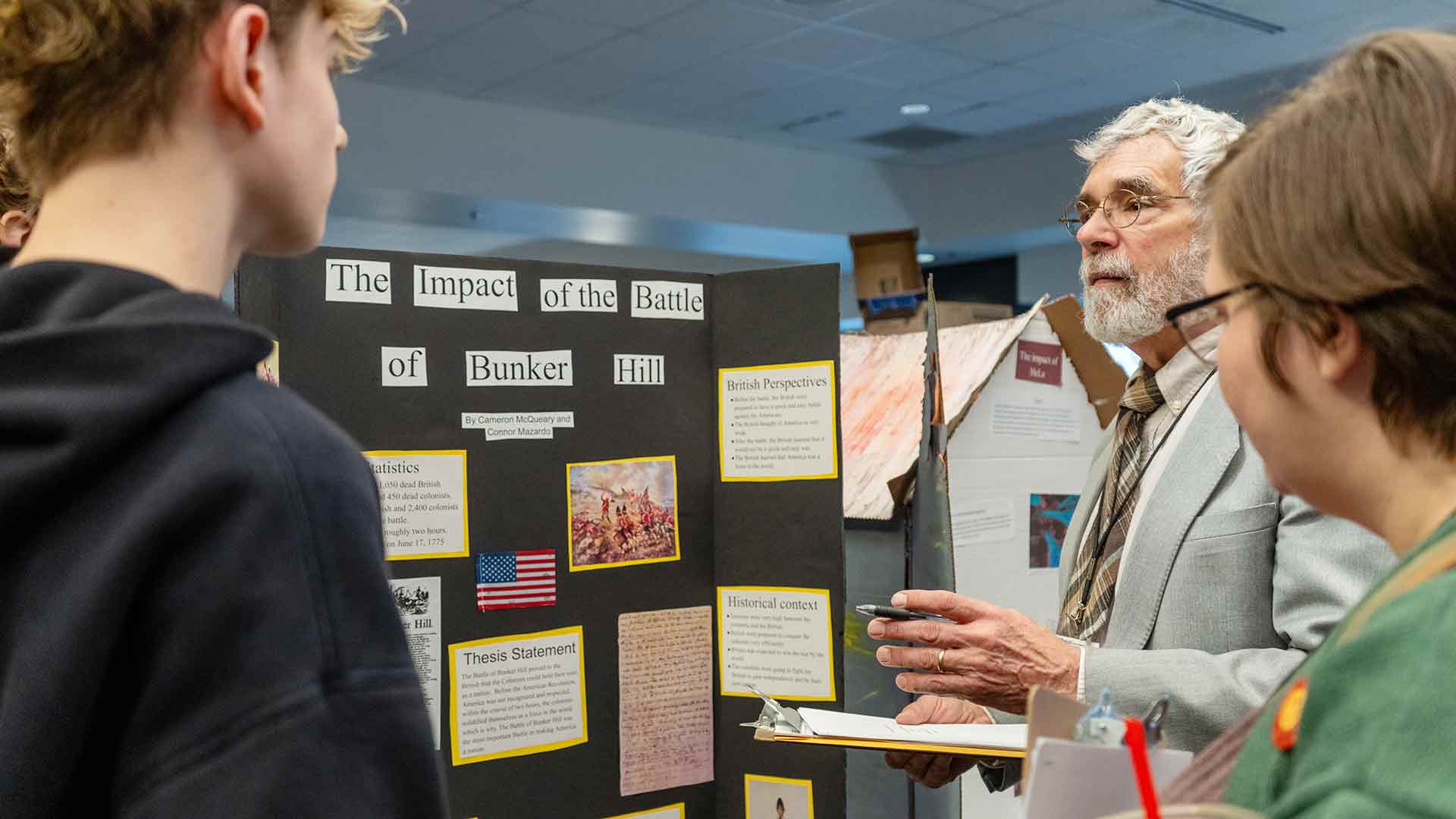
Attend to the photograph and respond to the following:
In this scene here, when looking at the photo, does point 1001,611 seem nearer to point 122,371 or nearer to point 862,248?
point 122,371

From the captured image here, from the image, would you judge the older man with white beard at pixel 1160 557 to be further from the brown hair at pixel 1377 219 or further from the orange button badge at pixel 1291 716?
the orange button badge at pixel 1291 716

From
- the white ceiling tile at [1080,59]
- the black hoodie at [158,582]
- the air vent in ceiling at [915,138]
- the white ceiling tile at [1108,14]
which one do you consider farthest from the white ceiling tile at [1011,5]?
the black hoodie at [158,582]

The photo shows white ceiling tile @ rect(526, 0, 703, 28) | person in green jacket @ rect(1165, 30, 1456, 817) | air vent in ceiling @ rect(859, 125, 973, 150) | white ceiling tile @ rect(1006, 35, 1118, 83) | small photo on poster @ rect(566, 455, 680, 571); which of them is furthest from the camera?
air vent in ceiling @ rect(859, 125, 973, 150)

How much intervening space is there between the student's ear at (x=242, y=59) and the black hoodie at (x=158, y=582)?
0.38ft

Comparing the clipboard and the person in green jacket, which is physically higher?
the person in green jacket

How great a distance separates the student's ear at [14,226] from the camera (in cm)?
133

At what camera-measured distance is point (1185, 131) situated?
192 cm

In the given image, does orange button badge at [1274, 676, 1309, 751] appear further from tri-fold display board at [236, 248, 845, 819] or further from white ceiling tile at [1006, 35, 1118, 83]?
white ceiling tile at [1006, 35, 1118, 83]

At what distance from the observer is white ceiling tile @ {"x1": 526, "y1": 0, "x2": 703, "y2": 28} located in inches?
240

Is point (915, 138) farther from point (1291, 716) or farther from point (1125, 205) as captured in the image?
point (1291, 716)

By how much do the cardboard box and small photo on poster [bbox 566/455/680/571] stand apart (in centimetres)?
239

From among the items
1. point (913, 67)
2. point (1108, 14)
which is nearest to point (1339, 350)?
point (1108, 14)

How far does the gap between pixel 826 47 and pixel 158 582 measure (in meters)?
6.66

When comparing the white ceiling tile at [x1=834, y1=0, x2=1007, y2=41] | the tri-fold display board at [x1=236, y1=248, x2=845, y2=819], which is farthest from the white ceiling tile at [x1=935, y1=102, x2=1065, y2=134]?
the tri-fold display board at [x1=236, y1=248, x2=845, y2=819]
